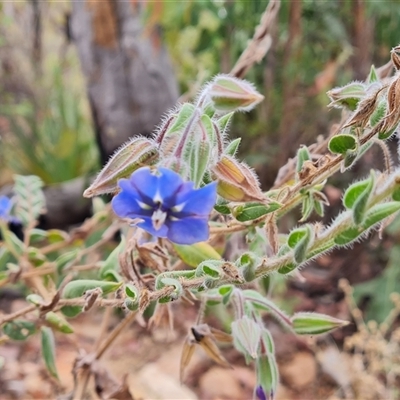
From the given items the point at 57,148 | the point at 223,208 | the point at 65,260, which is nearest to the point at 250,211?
the point at 223,208

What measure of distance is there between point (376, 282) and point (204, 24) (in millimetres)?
980

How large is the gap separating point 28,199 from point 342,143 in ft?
1.75

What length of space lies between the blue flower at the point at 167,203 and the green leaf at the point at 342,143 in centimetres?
11

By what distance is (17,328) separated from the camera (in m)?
0.57

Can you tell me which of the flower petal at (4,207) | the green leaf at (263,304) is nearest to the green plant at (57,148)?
the flower petal at (4,207)

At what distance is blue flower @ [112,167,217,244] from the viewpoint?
31 centimetres

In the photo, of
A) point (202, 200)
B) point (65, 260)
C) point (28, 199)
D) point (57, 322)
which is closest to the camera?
point (202, 200)

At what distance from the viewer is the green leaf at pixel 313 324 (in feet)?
1.69

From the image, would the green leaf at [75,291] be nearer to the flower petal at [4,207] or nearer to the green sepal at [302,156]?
the green sepal at [302,156]

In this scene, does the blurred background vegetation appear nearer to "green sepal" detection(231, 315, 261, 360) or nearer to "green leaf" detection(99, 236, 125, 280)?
"green leaf" detection(99, 236, 125, 280)

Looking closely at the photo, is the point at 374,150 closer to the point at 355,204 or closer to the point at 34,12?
the point at 355,204

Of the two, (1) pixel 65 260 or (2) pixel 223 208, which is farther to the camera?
(1) pixel 65 260

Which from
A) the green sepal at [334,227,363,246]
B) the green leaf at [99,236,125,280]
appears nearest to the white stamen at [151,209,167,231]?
the green sepal at [334,227,363,246]

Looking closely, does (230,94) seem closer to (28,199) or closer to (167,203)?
(167,203)
